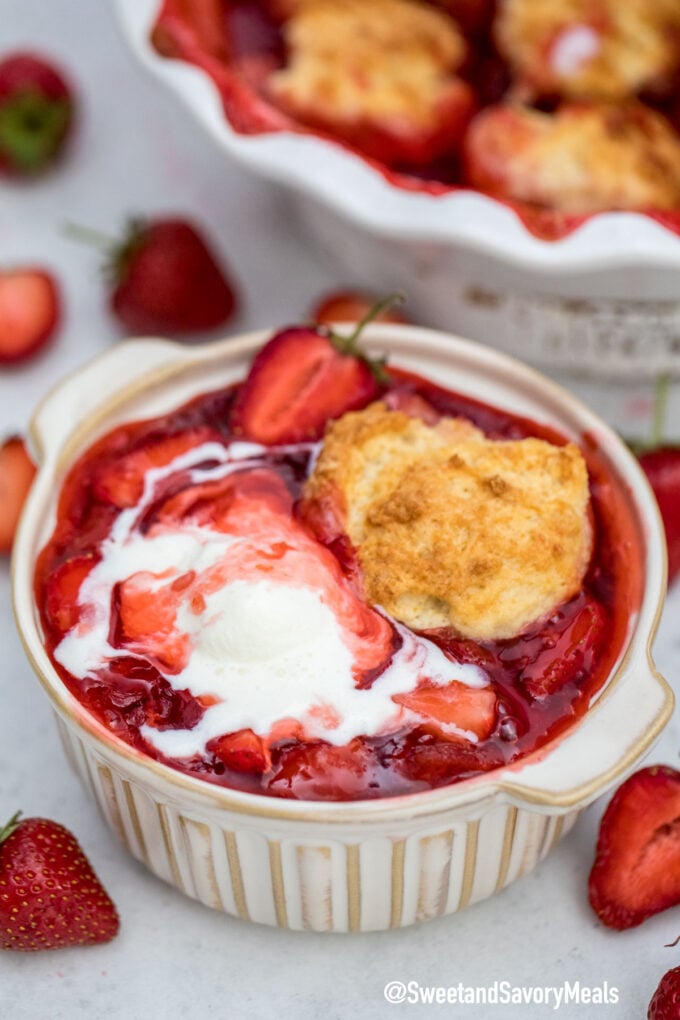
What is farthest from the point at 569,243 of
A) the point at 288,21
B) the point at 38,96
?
the point at 38,96

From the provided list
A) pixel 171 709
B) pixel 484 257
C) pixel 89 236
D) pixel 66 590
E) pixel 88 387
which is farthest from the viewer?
pixel 89 236

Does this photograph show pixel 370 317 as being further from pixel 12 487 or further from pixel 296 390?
pixel 12 487

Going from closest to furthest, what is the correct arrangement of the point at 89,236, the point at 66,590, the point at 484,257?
the point at 66,590 → the point at 484,257 → the point at 89,236

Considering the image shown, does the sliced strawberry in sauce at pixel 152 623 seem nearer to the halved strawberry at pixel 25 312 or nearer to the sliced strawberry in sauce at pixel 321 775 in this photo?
the sliced strawberry in sauce at pixel 321 775

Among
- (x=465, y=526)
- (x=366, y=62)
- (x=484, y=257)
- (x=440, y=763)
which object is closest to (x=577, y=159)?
(x=484, y=257)

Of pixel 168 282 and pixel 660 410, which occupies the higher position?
pixel 168 282

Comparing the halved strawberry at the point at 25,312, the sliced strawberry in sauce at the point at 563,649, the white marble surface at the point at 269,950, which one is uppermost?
the halved strawberry at the point at 25,312

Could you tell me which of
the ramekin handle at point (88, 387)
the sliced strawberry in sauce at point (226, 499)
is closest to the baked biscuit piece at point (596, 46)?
the ramekin handle at point (88, 387)
